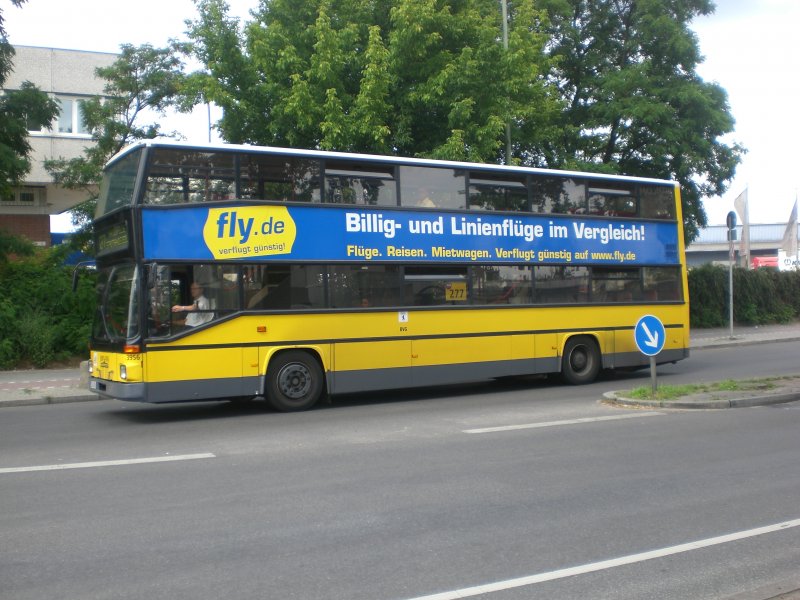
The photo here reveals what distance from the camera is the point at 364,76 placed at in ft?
68.2

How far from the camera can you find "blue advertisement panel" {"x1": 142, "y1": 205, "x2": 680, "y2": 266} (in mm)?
12422

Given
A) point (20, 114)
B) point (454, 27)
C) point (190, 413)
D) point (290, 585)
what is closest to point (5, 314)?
point (20, 114)

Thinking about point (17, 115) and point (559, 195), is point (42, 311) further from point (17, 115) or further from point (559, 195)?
point (559, 195)

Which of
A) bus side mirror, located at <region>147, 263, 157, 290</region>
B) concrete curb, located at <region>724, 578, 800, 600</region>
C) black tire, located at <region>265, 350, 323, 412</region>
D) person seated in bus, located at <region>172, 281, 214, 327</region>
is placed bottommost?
concrete curb, located at <region>724, 578, 800, 600</region>

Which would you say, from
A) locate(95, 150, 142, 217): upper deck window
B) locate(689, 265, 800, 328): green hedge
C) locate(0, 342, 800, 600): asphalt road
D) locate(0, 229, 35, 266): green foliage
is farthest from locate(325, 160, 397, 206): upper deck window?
locate(689, 265, 800, 328): green hedge

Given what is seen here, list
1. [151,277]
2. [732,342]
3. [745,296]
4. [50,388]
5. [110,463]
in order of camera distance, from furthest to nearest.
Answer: [745,296]
[732,342]
[50,388]
[151,277]
[110,463]

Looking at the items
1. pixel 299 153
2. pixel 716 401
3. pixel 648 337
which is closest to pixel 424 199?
pixel 299 153

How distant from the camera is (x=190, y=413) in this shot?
44.5 feet

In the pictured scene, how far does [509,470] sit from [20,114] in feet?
59.0

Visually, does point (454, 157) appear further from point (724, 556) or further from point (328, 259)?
point (724, 556)

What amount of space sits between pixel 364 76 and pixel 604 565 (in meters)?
17.0

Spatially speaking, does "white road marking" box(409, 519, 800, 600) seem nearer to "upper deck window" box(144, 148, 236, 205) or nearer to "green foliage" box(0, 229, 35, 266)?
"upper deck window" box(144, 148, 236, 205)

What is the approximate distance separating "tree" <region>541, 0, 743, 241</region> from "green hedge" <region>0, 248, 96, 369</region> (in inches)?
599

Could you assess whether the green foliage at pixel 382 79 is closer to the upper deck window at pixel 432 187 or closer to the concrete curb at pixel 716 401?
the upper deck window at pixel 432 187
